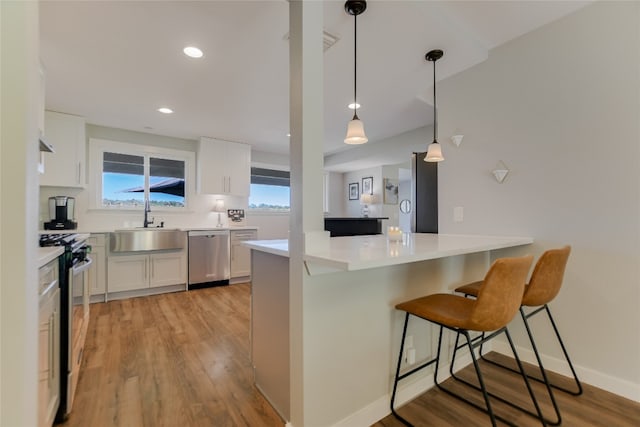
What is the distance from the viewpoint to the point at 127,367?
6.75 feet

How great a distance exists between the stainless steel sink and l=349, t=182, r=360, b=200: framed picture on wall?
3903 mm

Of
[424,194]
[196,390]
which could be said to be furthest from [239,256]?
[424,194]

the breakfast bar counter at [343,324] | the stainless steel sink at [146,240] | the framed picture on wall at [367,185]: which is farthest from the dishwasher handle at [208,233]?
the framed picture on wall at [367,185]

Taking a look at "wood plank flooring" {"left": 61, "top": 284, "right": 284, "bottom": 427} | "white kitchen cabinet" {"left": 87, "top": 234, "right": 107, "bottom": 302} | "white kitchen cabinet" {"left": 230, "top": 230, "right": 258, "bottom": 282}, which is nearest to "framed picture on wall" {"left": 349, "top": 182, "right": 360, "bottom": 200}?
"white kitchen cabinet" {"left": 230, "top": 230, "right": 258, "bottom": 282}

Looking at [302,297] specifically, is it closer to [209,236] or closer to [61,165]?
[209,236]

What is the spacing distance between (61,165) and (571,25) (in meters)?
5.39

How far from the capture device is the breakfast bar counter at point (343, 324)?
130 cm

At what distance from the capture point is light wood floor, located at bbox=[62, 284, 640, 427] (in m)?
1.53

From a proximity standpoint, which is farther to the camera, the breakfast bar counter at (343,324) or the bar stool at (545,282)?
the bar stool at (545,282)

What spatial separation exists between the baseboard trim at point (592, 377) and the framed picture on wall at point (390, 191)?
4.23 metres

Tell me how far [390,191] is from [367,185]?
54 cm

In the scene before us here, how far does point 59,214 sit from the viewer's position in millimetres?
3498

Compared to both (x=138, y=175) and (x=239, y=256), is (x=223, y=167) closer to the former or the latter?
(x=138, y=175)

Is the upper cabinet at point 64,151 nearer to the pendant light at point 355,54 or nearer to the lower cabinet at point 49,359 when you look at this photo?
the lower cabinet at point 49,359
